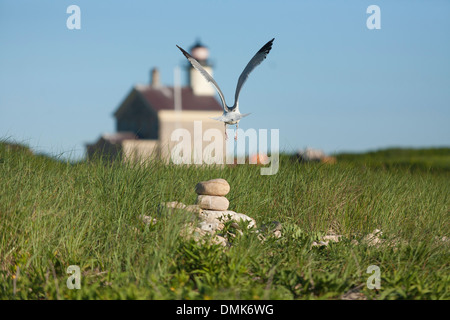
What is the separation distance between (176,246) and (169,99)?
36119 mm

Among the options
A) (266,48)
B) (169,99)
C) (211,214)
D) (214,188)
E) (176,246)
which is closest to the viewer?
(176,246)

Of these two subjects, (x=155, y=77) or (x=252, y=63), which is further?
(x=155, y=77)

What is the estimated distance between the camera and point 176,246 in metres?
5.32

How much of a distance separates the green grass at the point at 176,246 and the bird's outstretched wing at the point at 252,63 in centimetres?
158

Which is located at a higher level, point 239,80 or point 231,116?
point 239,80

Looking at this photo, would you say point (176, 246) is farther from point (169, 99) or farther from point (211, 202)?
point (169, 99)

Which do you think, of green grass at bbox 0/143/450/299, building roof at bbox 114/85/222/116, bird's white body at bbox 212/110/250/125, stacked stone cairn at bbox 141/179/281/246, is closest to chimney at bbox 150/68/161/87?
building roof at bbox 114/85/222/116

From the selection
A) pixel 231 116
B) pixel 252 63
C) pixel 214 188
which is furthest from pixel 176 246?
pixel 252 63

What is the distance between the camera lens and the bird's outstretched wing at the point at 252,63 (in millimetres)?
7340

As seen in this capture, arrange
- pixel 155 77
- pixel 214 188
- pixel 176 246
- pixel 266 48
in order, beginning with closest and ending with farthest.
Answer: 1. pixel 176 246
2. pixel 214 188
3. pixel 266 48
4. pixel 155 77

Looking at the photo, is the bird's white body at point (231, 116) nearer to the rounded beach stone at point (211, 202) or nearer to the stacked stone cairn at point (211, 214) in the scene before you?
the stacked stone cairn at point (211, 214)

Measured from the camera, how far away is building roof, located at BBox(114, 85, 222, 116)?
130ft

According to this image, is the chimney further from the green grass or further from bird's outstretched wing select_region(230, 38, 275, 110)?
bird's outstretched wing select_region(230, 38, 275, 110)
